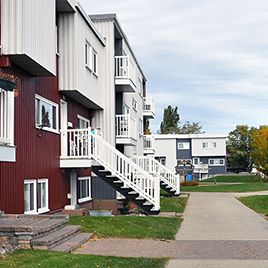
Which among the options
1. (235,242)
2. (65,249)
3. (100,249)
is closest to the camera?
(65,249)

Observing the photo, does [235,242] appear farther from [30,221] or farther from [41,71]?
[41,71]

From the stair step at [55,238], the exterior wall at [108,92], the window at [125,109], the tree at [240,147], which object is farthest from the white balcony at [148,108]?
the tree at [240,147]

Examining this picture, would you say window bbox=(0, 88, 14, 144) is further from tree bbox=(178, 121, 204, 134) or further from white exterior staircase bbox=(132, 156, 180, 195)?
tree bbox=(178, 121, 204, 134)

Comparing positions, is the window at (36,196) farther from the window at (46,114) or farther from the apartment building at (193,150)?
the apartment building at (193,150)

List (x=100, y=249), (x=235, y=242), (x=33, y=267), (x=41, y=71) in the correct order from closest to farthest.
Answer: (x=33, y=267)
(x=100, y=249)
(x=235, y=242)
(x=41, y=71)

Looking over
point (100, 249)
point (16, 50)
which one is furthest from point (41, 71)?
point (100, 249)

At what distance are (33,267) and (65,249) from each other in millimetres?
2108

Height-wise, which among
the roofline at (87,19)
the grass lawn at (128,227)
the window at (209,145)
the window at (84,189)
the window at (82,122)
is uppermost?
the roofline at (87,19)

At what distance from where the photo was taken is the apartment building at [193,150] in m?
81.0

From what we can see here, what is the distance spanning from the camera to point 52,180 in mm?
18625

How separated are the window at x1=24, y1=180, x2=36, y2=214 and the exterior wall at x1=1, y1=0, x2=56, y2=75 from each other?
337cm

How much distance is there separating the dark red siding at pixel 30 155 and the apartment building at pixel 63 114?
0.09 ft

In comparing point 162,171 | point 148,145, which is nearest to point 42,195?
point 162,171

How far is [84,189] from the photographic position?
78.4 feet
